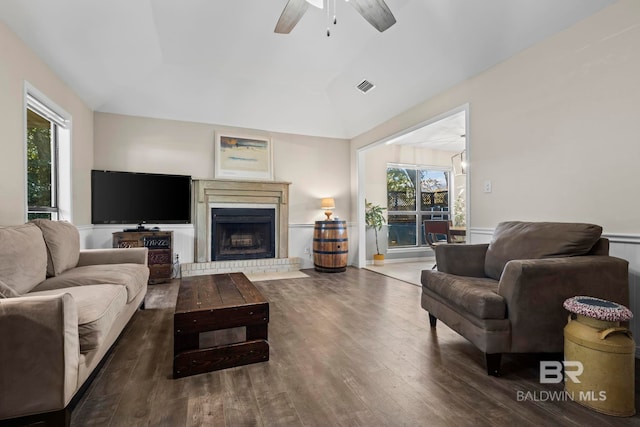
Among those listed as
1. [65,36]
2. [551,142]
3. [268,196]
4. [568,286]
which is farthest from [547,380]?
[65,36]

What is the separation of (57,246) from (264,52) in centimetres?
292

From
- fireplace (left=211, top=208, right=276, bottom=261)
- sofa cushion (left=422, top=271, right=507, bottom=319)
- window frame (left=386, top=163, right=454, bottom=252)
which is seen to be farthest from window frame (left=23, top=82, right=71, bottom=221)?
window frame (left=386, top=163, right=454, bottom=252)

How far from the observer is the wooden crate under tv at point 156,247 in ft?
12.5

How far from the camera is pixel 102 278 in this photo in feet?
6.57

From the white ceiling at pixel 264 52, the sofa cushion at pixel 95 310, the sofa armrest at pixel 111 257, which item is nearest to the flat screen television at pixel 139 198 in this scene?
the white ceiling at pixel 264 52

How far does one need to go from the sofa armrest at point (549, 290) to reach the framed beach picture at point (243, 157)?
12.6ft

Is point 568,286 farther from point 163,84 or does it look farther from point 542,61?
point 163,84

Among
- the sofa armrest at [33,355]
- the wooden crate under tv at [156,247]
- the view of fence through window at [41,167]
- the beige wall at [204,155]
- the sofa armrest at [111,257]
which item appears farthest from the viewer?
the beige wall at [204,155]

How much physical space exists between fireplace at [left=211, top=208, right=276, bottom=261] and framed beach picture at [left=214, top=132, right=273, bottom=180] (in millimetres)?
574

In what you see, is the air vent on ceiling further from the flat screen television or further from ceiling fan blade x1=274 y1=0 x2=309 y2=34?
the flat screen television

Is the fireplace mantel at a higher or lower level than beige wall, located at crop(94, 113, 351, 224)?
lower

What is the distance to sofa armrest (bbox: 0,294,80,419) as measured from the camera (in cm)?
110

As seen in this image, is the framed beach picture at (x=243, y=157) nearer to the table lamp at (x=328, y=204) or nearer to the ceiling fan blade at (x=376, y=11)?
the table lamp at (x=328, y=204)

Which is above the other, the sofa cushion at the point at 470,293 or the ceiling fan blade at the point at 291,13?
the ceiling fan blade at the point at 291,13
